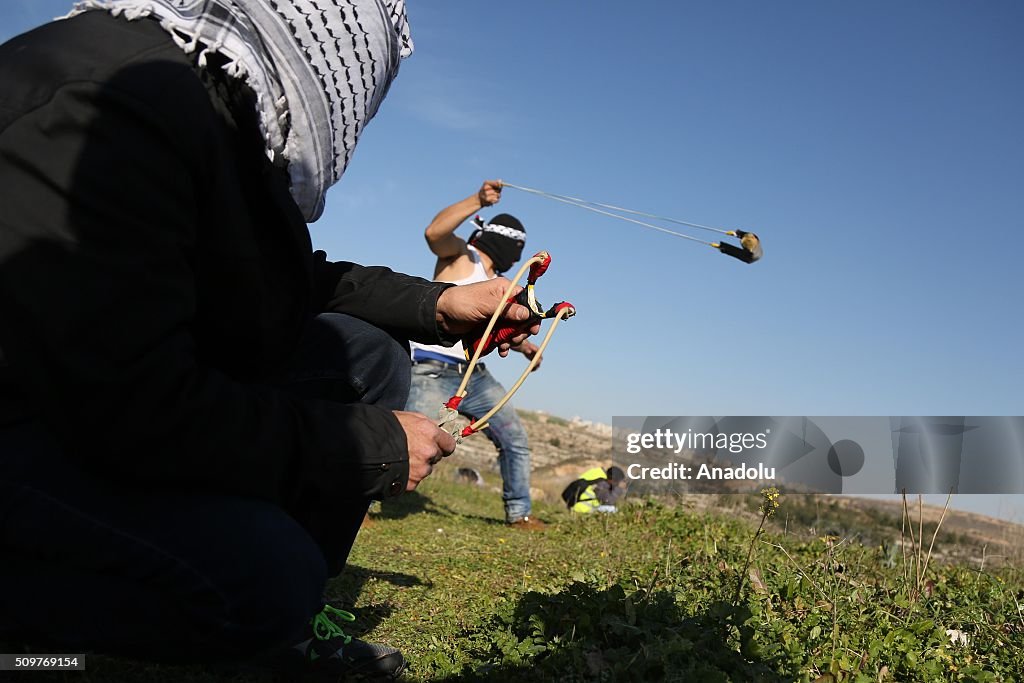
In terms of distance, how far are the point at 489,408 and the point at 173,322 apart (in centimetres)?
534

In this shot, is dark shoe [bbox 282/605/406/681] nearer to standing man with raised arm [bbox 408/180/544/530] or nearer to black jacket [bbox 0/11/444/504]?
black jacket [bbox 0/11/444/504]

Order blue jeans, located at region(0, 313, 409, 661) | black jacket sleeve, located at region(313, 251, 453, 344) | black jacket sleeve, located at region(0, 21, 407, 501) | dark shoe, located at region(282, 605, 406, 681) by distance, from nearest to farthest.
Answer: black jacket sleeve, located at region(0, 21, 407, 501), blue jeans, located at region(0, 313, 409, 661), dark shoe, located at region(282, 605, 406, 681), black jacket sleeve, located at region(313, 251, 453, 344)

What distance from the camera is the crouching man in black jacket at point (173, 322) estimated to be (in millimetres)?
1452

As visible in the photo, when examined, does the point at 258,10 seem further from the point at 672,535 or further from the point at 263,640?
the point at 672,535

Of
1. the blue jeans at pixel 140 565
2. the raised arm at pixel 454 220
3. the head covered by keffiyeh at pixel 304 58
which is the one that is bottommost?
the blue jeans at pixel 140 565

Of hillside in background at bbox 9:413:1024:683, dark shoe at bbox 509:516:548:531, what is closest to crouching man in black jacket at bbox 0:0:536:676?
hillside in background at bbox 9:413:1024:683

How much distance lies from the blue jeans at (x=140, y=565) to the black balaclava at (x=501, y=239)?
5916 millimetres

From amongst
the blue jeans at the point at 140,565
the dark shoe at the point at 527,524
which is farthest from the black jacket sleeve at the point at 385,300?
the dark shoe at the point at 527,524

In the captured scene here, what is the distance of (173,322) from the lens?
154cm

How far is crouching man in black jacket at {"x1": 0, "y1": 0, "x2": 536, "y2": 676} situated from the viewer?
1452mm

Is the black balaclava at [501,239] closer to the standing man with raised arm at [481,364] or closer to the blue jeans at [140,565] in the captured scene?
the standing man with raised arm at [481,364]

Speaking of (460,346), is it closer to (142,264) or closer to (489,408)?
(489,408)

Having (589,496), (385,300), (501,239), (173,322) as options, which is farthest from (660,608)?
(589,496)

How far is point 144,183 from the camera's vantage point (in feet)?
4.91
